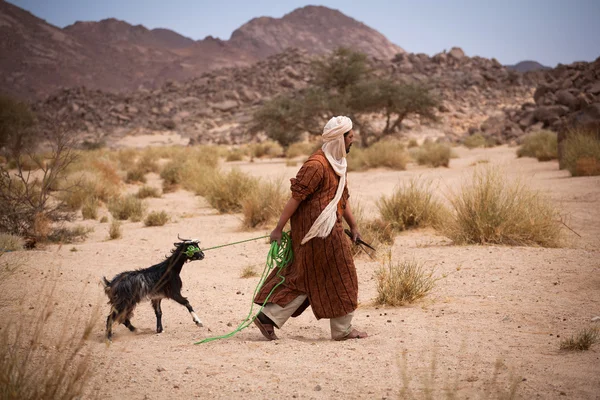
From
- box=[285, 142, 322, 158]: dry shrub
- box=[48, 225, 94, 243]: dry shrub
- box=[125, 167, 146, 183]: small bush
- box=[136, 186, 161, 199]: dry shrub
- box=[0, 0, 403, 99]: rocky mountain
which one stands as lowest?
box=[48, 225, 94, 243]: dry shrub

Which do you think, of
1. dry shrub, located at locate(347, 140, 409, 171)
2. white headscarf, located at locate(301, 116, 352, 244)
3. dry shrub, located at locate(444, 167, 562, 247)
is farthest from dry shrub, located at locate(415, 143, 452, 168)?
white headscarf, located at locate(301, 116, 352, 244)

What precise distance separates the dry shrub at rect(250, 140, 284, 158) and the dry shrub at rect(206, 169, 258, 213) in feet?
50.3

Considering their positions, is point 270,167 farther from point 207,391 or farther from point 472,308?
point 207,391

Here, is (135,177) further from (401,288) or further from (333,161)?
(333,161)

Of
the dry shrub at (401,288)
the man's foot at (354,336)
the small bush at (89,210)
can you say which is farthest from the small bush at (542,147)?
the man's foot at (354,336)

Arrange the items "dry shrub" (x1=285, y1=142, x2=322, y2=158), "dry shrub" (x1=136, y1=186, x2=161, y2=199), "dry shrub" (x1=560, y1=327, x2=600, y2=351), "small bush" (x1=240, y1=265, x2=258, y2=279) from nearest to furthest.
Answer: "dry shrub" (x1=560, y1=327, x2=600, y2=351) → "small bush" (x1=240, y1=265, x2=258, y2=279) → "dry shrub" (x1=136, y1=186, x2=161, y2=199) → "dry shrub" (x1=285, y1=142, x2=322, y2=158)

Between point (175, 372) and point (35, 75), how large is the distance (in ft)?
237

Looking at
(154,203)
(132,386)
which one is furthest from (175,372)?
(154,203)

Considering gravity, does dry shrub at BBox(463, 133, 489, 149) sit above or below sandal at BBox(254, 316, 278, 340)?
above

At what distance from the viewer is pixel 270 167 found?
23172 millimetres

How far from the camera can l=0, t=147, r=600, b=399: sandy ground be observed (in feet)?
11.9

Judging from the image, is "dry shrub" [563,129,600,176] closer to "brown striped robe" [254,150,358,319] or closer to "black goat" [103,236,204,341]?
"brown striped robe" [254,150,358,319]

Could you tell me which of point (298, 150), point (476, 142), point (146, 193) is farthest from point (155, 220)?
point (476, 142)

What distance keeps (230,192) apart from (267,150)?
17240 mm
